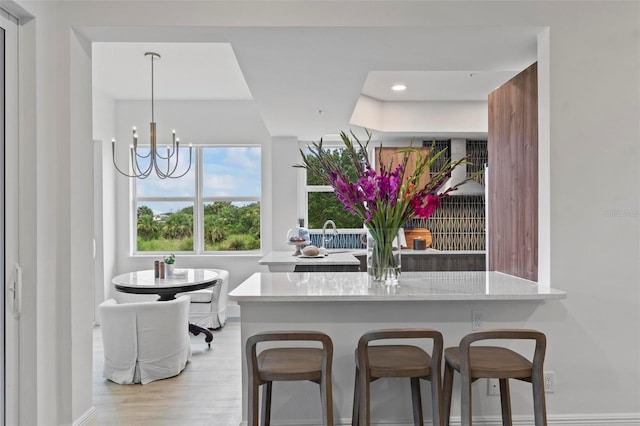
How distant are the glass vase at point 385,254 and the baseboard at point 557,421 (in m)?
0.77

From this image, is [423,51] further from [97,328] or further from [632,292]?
[97,328]

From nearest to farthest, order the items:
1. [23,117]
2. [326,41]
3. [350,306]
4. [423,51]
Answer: [23,117] < [350,306] < [326,41] < [423,51]

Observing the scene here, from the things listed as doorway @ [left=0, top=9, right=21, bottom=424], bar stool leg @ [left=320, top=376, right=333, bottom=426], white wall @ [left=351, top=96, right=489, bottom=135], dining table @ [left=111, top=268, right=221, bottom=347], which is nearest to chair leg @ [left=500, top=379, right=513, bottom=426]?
bar stool leg @ [left=320, top=376, right=333, bottom=426]

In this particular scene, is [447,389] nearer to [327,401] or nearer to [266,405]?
[327,401]

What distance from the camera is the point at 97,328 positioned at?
5375 mm

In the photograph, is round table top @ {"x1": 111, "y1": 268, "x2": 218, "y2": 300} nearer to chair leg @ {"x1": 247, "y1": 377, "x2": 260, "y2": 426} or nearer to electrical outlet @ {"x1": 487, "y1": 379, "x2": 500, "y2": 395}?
chair leg @ {"x1": 247, "y1": 377, "x2": 260, "y2": 426}

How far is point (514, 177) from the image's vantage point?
2957 mm

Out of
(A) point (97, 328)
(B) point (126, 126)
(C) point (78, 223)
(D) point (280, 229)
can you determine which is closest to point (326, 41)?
(C) point (78, 223)

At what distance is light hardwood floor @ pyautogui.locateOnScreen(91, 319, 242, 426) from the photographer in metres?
2.89

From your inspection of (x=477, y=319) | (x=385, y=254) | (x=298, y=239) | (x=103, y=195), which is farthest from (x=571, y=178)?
(x=103, y=195)

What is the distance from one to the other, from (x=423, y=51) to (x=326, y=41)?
0.63 meters

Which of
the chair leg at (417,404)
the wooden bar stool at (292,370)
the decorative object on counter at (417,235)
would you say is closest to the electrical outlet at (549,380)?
the chair leg at (417,404)

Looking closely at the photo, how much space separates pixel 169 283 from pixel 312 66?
7.38ft

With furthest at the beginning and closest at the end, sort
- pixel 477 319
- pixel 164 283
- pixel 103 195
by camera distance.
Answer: pixel 103 195, pixel 164 283, pixel 477 319
